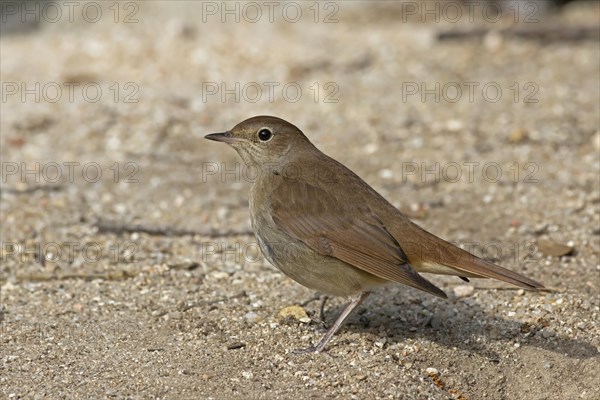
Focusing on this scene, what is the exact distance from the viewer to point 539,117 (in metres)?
10.1


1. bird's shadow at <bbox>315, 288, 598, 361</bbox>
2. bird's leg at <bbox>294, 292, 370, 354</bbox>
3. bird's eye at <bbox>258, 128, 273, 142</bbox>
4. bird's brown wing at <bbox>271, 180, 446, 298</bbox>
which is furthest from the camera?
bird's eye at <bbox>258, 128, 273, 142</bbox>

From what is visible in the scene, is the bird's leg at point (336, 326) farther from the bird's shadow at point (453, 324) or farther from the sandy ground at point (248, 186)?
the bird's shadow at point (453, 324)

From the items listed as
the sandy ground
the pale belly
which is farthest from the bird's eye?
the sandy ground

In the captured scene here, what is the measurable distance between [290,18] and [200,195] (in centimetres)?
563

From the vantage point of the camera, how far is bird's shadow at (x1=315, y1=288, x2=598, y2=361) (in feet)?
19.5

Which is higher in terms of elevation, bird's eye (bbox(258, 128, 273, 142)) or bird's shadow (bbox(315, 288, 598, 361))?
bird's eye (bbox(258, 128, 273, 142))

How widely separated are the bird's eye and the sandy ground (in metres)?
1.18

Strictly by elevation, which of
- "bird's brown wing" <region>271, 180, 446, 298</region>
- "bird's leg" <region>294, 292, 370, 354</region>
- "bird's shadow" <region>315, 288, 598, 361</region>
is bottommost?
"bird's shadow" <region>315, 288, 598, 361</region>

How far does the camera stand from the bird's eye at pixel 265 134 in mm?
6441

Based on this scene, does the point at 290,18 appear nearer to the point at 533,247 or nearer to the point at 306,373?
the point at 533,247

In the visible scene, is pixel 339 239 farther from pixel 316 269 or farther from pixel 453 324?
pixel 453 324

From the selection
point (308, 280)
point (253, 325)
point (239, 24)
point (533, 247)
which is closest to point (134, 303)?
point (253, 325)

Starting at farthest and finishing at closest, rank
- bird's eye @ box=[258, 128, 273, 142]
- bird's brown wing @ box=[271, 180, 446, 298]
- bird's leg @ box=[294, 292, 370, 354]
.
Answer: bird's eye @ box=[258, 128, 273, 142] → bird's leg @ box=[294, 292, 370, 354] → bird's brown wing @ box=[271, 180, 446, 298]

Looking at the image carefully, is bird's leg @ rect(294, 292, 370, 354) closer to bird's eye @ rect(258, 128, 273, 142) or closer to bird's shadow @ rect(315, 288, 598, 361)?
bird's shadow @ rect(315, 288, 598, 361)
